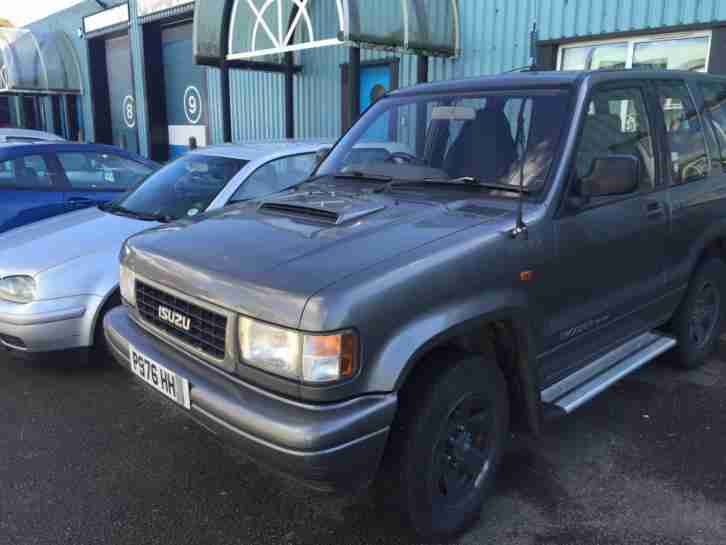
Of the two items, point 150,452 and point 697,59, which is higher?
point 697,59

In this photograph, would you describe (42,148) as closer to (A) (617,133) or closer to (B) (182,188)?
(B) (182,188)

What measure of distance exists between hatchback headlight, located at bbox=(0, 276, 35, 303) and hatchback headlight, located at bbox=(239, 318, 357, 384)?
2513 millimetres

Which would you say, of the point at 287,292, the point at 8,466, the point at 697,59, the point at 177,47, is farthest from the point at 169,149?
the point at 287,292

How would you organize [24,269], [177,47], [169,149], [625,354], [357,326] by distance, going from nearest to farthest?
1. [357,326]
2. [625,354]
3. [24,269]
4. [177,47]
5. [169,149]

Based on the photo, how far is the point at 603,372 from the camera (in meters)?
3.30

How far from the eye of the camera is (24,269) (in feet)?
13.4

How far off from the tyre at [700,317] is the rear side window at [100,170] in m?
5.06

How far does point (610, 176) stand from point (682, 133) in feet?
4.69

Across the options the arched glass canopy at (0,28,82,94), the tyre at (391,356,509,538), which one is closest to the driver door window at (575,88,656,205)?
the tyre at (391,356,509,538)

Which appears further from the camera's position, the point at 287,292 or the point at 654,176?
the point at 654,176

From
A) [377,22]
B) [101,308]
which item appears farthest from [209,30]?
[101,308]

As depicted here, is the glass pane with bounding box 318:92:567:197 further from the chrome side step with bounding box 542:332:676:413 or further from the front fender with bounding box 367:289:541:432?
the chrome side step with bounding box 542:332:676:413

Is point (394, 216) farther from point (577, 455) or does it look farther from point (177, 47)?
point (177, 47)

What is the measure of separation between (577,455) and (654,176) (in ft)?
5.47
